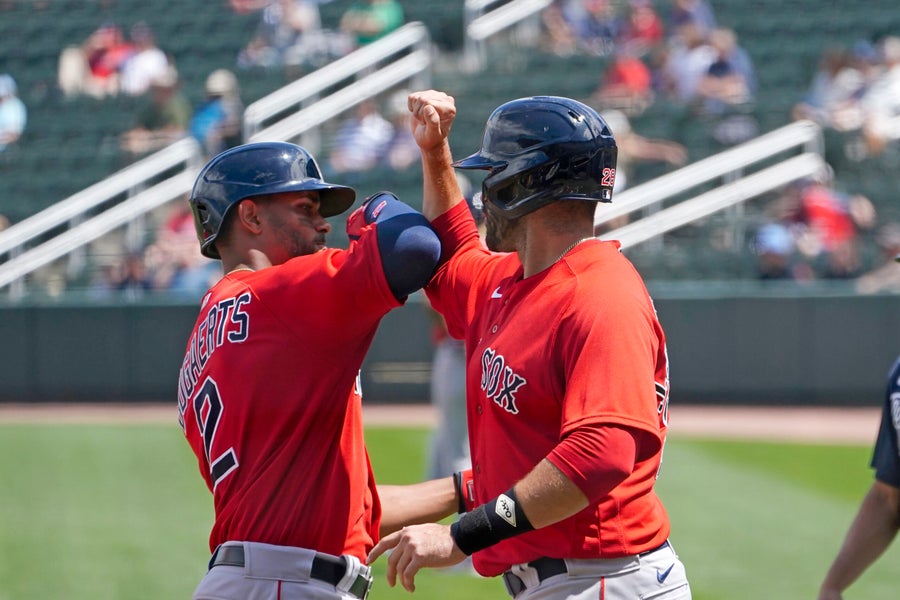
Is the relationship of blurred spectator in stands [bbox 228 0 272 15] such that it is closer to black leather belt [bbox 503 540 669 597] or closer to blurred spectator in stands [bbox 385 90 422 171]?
blurred spectator in stands [bbox 385 90 422 171]

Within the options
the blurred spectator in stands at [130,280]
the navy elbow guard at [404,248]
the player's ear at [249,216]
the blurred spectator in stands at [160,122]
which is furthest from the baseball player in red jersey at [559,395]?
the blurred spectator in stands at [160,122]

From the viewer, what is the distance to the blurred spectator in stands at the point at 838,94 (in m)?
14.6

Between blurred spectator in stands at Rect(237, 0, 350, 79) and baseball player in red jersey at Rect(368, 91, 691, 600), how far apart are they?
14071mm

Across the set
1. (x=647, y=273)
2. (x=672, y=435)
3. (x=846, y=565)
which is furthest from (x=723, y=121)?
(x=846, y=565)

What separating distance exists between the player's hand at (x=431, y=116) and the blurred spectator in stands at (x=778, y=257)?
10524 millimetres

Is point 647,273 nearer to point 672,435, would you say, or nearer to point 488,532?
point 672,435

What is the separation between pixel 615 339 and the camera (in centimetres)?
276

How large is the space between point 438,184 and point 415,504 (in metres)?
0.92

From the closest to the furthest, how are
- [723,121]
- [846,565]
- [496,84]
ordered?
[846,565], [723,121], [496,84]

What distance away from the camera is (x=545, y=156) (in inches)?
119

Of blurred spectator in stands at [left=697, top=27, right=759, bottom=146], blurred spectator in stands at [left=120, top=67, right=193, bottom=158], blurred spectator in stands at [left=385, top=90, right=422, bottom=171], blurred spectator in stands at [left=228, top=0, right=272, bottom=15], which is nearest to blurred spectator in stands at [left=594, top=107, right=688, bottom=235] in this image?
blurred spectator in stands at [left=697, top=27, right=759, bottom=146]

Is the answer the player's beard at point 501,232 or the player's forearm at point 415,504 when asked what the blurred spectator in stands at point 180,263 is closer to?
the player's forearm at point 415,504

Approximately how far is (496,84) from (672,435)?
241 inches

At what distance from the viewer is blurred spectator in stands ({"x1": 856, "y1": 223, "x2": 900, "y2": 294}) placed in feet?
43.7
